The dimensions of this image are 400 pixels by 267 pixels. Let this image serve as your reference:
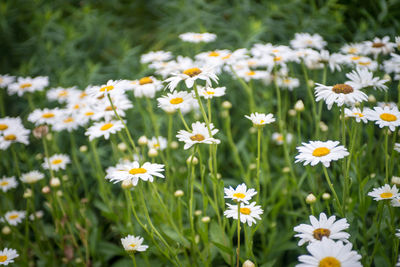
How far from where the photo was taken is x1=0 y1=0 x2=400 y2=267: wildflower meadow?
4.64 feet

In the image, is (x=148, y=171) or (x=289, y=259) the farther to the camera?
(x=289, y=259)

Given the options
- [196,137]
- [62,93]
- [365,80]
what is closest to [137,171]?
[196,137]

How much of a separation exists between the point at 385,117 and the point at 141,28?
3.58m

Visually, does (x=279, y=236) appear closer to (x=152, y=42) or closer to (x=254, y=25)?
(x=254, y=25)

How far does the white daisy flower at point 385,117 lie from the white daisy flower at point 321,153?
8.8 inches

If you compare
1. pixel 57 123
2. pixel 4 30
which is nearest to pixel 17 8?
pixel 4 30

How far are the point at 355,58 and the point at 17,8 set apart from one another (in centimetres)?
355

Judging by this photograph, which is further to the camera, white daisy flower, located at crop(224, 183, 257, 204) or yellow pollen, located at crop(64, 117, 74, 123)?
yellow pollen, located at crop(64, 117, 74, 123)

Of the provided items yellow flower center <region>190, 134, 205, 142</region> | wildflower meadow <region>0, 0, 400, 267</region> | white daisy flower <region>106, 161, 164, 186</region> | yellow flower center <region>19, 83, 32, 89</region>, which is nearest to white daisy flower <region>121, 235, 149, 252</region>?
wildflower meadow <region>0, 0, 400, 267</region>

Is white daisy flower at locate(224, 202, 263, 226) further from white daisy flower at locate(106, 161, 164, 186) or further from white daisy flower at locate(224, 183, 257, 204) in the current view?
white daisy flower at locate(106, 161, 164, 186)

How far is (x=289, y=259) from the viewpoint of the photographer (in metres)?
1.96

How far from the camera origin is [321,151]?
4.18ft

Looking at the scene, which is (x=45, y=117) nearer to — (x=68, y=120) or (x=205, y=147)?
(x=68, y=120)

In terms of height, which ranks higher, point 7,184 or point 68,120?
point 68,120
